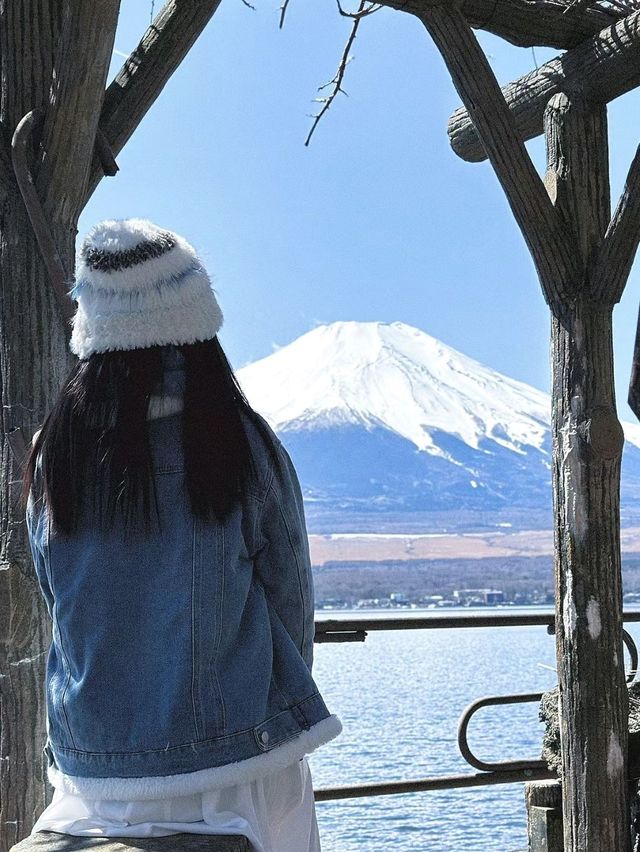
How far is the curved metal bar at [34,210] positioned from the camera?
229 centimetres

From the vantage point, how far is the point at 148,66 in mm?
2541

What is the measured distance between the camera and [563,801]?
311 cm

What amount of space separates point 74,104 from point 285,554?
3.69 feet

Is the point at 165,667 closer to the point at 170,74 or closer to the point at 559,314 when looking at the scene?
the point at 170,74

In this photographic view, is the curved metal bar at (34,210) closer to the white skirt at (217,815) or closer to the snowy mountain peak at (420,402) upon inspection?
the white skirt at (217,815)

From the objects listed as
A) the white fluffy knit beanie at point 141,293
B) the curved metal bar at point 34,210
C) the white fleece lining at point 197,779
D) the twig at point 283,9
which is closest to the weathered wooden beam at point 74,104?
the curved metal bar at point 34,210

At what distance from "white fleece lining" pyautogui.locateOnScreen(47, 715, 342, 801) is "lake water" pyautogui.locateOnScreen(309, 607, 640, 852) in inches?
63.7

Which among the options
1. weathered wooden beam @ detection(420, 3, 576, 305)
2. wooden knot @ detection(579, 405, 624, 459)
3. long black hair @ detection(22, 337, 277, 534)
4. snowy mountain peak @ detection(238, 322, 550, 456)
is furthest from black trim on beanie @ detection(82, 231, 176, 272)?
snowy mountain peak @ detection(238, 322, 550, 456)

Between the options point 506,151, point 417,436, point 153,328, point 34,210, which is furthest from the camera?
point 417,436

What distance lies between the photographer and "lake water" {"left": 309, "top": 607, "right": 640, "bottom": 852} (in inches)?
328

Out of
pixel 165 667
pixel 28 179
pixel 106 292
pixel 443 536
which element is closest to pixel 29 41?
pixel 28 179

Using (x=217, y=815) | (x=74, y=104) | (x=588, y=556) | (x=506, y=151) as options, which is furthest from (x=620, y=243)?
(x=217, y=815)

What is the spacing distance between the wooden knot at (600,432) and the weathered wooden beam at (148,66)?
4.53 feet

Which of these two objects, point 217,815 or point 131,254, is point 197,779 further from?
point 131,254
